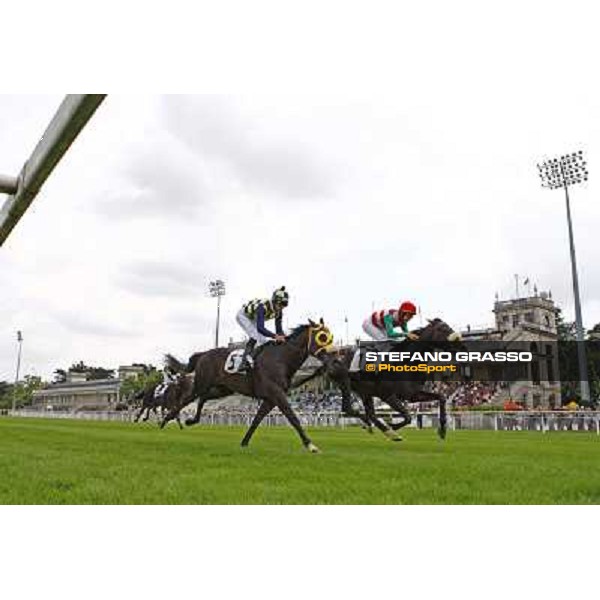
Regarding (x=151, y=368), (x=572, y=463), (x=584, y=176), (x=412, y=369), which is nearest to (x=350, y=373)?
(x=412, y=369)

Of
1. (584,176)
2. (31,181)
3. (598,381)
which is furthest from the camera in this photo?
(598,381)

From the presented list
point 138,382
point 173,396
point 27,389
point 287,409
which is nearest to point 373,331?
point 287,409

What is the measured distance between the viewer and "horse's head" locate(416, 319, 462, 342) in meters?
11.6

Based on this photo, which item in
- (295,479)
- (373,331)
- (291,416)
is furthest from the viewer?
(373,331)

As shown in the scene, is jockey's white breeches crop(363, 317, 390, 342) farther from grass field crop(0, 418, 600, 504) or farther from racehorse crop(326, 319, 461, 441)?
grass field crop(0, 418, 600, 504)

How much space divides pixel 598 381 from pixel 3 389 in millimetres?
127893

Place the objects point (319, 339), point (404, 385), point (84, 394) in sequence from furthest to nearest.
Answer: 1. point (84, 394)
2. point (404, 385)
3. point (319, 339)

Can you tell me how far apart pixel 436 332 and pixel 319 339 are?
→ 2.83m

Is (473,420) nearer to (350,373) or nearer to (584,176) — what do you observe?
(350,373)

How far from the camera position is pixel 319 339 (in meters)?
9.81

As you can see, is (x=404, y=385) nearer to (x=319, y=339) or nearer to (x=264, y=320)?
(x=319, y=339)

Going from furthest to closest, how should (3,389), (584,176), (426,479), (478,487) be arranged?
(3,389)
(584,176)
(426,479)
(478,487)

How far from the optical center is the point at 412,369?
11875mm
